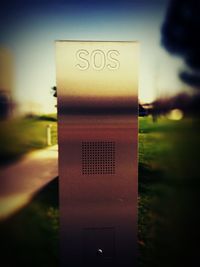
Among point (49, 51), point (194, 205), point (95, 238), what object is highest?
point (49, 51)

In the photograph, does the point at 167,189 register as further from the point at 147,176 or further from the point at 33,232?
the point at 33,232

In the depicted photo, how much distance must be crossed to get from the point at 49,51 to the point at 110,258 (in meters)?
1.23

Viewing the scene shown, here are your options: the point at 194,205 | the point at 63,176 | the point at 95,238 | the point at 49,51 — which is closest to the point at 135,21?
the point at 49,51

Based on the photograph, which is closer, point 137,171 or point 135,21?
point 135,21

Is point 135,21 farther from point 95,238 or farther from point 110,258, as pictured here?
point 110,258

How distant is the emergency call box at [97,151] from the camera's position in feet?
4.65

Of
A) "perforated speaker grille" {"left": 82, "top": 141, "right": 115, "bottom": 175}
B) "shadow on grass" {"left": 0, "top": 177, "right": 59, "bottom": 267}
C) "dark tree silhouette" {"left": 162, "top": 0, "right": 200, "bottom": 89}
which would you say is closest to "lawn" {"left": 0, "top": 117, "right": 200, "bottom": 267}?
"shadow on grass" {"left": 0, "top": 177, "right": 59, "bottom": 267}

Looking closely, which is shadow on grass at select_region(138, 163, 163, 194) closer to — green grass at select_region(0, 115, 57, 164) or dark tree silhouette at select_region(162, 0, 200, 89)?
green grass at select_region(0, 115, 57, 164)

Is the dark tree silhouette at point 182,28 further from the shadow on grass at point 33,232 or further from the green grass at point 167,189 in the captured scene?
the shadow on grass at point 33,232

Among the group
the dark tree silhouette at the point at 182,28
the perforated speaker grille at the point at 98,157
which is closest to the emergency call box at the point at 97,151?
the perforated speaker grille at the point at 98,157

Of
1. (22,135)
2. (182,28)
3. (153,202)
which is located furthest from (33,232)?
(182,28)

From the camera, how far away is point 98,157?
1.49m

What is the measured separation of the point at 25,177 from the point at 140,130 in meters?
0.70

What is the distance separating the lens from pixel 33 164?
149 cm
